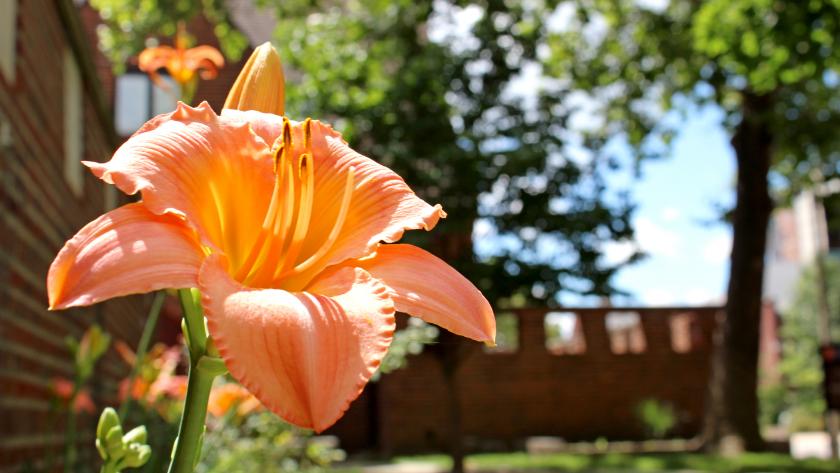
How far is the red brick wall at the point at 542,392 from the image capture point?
18016 millimetres

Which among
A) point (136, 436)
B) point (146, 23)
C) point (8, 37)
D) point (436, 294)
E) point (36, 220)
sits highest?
point (146, 23)

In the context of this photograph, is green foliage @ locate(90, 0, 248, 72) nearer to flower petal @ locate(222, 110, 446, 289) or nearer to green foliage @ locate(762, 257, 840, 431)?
flower petal @ locate(222, 110, 446, 289)

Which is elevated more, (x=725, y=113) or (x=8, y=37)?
(x=725, y=113)

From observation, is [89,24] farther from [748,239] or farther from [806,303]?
[806,303]

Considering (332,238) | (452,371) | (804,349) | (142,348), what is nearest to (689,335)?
(452,371)

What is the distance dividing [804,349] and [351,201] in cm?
3591

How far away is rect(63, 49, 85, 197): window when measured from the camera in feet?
12.8

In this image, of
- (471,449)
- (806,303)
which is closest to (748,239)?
(471,449)

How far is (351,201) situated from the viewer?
668 mm

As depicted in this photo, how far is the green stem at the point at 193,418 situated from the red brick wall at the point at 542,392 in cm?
1729

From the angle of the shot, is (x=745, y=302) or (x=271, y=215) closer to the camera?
(x=271, y=215)

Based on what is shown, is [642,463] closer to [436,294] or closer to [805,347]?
[436,294]

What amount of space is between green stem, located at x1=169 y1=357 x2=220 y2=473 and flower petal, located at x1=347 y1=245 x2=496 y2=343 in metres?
0.13

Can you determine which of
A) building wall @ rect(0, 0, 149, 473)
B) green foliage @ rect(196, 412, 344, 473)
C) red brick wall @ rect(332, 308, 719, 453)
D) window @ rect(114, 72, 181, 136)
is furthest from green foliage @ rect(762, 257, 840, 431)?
building wall @ rect(0, 0, 149, 473)
